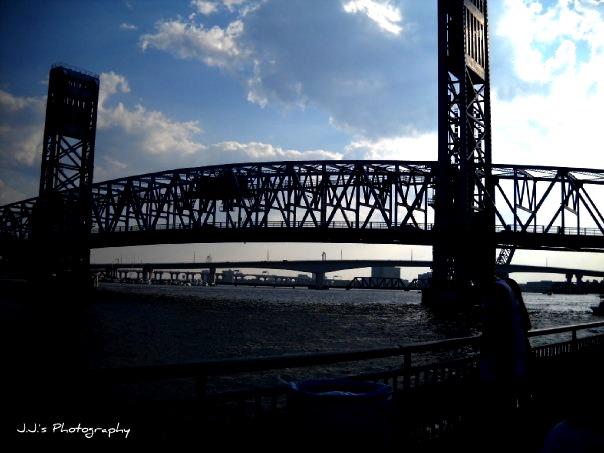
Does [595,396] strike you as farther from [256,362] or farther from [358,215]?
[358,215]

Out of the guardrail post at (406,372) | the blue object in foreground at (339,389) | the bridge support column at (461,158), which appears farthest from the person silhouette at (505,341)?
the bridge support column at (461,158)

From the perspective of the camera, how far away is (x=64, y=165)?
9244 centimetres

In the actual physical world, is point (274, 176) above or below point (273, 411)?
above

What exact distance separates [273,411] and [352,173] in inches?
3093

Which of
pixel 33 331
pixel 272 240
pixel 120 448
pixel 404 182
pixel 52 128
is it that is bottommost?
pixel 33 331

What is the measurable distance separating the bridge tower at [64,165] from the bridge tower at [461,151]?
6441 centimetres

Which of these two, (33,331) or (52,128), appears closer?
(33,331)

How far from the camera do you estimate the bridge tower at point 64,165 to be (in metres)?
90.9

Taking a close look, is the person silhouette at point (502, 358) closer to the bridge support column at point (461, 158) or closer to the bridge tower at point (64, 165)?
the bridge support column at point (461, 158)

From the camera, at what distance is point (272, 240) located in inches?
3196

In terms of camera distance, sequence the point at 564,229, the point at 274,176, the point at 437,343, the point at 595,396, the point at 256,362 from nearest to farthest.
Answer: the point at 595,396 → the point at 256,362 → the point at 437,343 → the point at 564,229 → the point at 274,176

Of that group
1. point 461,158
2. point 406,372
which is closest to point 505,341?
point 406,372

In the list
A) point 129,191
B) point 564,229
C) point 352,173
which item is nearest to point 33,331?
point 352,173

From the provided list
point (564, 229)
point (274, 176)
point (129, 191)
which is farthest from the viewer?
point (129, 191)
